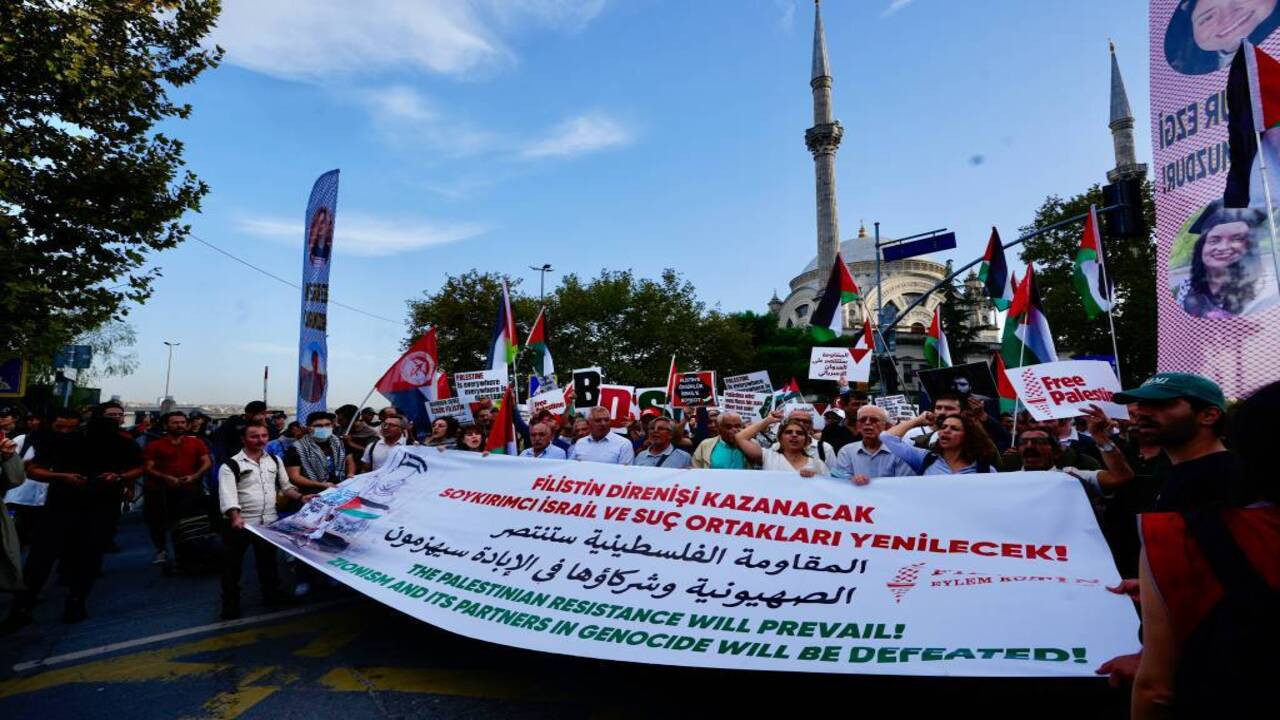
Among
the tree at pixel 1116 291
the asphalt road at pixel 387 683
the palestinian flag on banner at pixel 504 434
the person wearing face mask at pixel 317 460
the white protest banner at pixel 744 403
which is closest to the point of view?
the asphalt road at pixel 387 683

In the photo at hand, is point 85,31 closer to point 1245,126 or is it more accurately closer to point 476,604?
point 476,604

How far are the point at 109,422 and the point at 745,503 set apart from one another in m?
5.80

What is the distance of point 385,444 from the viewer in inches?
276

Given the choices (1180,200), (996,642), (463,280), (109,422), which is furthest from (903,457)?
(463,280)

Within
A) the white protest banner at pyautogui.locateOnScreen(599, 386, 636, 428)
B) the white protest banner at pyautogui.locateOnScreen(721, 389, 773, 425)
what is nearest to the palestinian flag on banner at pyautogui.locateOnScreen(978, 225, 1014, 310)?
Result: the white protest banner at pyautogui.locateOnScreen(721, 389, 773, 425)

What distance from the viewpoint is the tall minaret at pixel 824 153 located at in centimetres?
5819

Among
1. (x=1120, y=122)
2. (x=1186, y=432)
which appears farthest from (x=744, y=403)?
(x=1120, y=122)

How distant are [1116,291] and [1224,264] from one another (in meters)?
34.8

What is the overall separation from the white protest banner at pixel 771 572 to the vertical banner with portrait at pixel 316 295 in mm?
4937

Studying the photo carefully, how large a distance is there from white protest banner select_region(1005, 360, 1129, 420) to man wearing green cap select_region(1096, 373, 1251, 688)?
3.30 meters

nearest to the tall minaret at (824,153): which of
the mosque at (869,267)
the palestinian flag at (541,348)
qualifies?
the mosque at (869,267)

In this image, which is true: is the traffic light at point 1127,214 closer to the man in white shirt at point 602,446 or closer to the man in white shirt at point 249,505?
the man in white shirt at point 602,446

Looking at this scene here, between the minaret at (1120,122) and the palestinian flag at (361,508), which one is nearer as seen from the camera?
the palestinian flag at (361,508)

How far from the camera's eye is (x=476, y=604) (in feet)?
13.0
